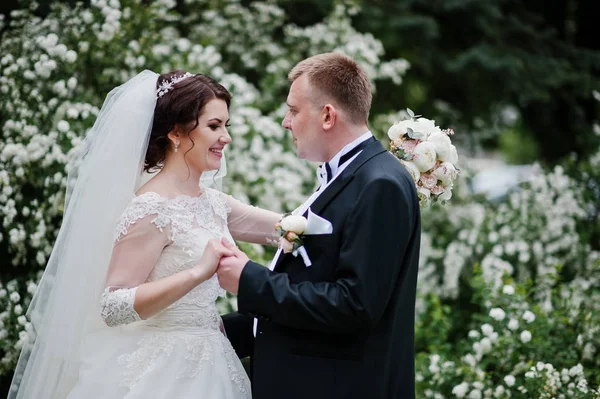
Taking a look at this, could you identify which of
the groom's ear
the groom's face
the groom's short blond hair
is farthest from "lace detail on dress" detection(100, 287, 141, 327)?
the groom's short blond hair

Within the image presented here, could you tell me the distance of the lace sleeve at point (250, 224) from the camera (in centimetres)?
361

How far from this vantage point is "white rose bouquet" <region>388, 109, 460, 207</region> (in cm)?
313

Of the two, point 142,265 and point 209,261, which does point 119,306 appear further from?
point 209,261

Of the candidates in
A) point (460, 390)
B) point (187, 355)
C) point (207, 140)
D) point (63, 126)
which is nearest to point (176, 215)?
point (207, 140)

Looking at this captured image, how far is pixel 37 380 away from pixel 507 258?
15.6 ft

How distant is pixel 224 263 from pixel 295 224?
33cm

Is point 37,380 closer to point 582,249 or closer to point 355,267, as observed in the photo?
point 355,267

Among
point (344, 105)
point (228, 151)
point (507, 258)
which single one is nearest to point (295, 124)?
point (344, 105)

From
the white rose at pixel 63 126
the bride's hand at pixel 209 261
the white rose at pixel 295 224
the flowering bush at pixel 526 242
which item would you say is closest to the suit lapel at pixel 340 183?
the white rose at pixel 295 224

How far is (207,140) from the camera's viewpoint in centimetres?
315

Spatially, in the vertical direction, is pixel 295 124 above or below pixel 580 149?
above

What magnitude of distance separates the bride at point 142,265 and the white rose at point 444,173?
1.00m

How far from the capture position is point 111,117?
324cm

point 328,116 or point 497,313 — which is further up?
point 328,116
